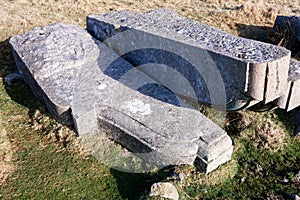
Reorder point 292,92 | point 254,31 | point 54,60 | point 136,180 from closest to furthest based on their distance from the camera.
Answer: point 292,92 < point 136,180 < point 54,60 < point 254,31

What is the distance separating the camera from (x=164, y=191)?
5.80m

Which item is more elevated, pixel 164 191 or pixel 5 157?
pixel 164 191

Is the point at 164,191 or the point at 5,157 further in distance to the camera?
the point at 5,157

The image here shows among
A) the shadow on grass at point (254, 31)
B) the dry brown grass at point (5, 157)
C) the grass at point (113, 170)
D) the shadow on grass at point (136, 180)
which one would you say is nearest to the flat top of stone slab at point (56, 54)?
the grass at point (113, 170)

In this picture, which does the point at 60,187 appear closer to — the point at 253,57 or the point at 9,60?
the point at 253,57

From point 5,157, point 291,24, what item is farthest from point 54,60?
point 291,24

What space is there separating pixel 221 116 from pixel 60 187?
137 inches

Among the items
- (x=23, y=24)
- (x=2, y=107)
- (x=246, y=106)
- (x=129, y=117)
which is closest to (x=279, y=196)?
(x=246, y=106)

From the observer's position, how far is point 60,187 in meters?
6.20

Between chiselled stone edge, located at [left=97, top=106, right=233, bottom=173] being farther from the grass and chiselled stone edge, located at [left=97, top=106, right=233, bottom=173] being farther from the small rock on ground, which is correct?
the small rock on ground

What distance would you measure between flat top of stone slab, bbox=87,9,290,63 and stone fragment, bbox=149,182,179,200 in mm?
2504

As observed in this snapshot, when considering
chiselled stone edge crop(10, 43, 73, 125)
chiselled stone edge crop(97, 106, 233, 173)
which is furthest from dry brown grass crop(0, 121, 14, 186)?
chiselled stone edge crop(97, 106, 233, 173)

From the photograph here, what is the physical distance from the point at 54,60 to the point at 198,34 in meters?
3.43

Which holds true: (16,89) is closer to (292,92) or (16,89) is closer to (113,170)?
(113,170)
